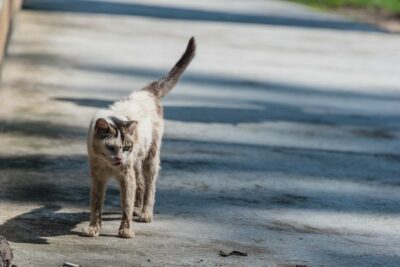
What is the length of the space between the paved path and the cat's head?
52 centimetres

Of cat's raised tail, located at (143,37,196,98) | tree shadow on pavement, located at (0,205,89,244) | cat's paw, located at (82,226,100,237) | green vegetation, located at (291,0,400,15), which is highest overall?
green vegetation, located at (291,0,400,15)

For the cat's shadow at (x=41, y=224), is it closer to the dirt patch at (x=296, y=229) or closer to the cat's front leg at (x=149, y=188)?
the cat's front leg at (x=149, y=188)

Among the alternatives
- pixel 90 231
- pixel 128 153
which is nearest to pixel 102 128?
pixel 128 153

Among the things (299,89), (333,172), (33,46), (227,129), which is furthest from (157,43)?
(333,172)

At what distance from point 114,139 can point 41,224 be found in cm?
84

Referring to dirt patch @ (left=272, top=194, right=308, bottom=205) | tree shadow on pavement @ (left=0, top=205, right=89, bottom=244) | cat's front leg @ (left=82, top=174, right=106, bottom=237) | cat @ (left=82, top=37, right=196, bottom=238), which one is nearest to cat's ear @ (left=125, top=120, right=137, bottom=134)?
cat @ (left=82, top=37, right=196, bottom=238)

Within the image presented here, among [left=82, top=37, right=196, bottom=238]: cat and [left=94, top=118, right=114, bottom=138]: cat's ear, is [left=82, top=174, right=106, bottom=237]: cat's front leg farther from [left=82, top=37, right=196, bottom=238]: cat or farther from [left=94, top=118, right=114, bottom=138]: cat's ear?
[left=94, top=118, right=114, bottom=138]: cat's ear

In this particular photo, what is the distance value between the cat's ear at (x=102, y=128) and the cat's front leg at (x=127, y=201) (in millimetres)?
384

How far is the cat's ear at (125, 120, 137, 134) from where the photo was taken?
726 cm

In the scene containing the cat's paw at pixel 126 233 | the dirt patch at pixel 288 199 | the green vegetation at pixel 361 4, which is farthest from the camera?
the green vegetation at pixel 361 4

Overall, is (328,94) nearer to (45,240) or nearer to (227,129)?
(227,129)

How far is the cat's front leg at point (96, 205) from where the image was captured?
7.45 metres

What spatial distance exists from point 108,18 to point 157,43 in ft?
8.64

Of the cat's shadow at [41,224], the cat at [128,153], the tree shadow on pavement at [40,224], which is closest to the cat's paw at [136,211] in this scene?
the cat at [128,153]
